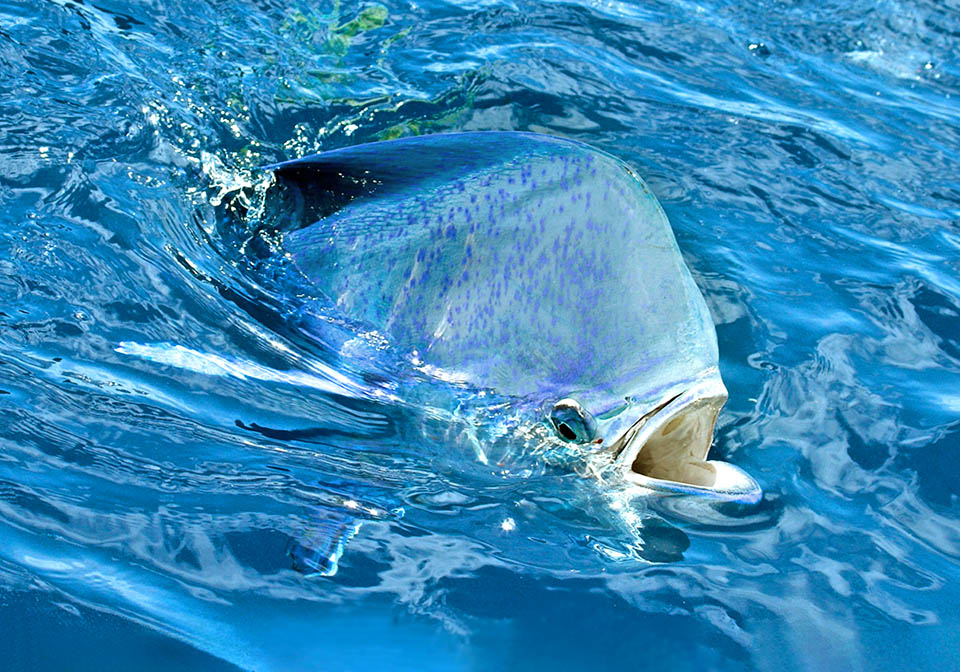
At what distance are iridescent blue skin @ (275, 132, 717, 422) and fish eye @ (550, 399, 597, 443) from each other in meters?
0.03

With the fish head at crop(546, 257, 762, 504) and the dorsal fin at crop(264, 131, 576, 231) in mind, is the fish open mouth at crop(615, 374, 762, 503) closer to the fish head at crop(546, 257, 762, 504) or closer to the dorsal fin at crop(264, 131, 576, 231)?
the fish head at crop(546, 257, 762, 504)

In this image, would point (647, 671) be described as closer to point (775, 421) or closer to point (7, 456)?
point (775, 421)

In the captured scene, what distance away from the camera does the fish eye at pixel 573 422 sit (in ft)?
9.27

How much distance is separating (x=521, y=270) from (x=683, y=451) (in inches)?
Result: 30.5

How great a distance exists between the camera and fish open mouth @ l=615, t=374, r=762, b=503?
268 cm

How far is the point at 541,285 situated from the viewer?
2998mm

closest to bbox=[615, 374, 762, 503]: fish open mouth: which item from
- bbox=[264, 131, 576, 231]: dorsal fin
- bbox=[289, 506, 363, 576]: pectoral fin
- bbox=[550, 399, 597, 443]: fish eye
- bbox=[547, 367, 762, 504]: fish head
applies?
bbox=[547, 367, 762, 504]: fish head

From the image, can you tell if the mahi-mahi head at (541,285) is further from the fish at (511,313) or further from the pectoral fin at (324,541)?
the pectoral fin at (324,541)

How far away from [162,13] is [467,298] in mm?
3387

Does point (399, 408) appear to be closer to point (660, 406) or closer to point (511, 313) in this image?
point (511, 313)

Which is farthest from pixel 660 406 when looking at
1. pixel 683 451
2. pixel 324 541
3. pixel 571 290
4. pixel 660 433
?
pixel 324 541

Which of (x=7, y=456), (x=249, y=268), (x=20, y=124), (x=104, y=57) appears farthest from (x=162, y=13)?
(x=7, y=456)

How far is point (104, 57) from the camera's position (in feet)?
15.9

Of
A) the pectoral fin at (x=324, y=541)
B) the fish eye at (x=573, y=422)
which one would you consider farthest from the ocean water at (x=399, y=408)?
the fish eye at (x=573, y=422)
